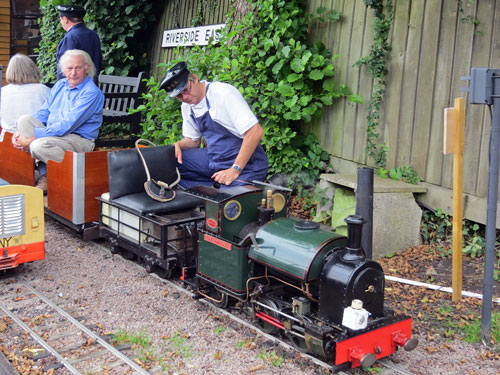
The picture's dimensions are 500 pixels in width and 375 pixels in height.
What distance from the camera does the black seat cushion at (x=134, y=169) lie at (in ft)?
18.5

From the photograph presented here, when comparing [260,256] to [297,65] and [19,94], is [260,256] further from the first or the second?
[19,94]

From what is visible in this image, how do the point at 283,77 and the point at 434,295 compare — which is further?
the point at 283,77

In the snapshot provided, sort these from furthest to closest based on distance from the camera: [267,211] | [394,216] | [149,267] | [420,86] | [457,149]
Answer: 1. [420,86]
2. [394,216]
3. [149,267]
4. [457,149]
5. [267,211]

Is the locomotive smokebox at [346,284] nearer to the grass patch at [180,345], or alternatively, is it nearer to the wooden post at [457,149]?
the grass patch at [180,345]

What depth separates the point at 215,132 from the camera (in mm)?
5891

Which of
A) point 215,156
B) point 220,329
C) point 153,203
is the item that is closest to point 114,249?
point 153,203

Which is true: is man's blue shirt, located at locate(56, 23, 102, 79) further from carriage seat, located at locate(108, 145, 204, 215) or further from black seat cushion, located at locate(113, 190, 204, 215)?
black seat cushion, located at locate(113, 190, 204, 215)

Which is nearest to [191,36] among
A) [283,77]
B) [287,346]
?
[283,77]

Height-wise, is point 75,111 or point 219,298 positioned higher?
point 75,111

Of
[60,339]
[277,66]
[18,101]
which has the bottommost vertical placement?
[60,339]

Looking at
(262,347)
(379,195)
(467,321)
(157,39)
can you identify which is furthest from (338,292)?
(157,39)

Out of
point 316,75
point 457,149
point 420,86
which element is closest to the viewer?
point 457,149

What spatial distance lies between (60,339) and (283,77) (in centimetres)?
460

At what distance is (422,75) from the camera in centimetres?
641
